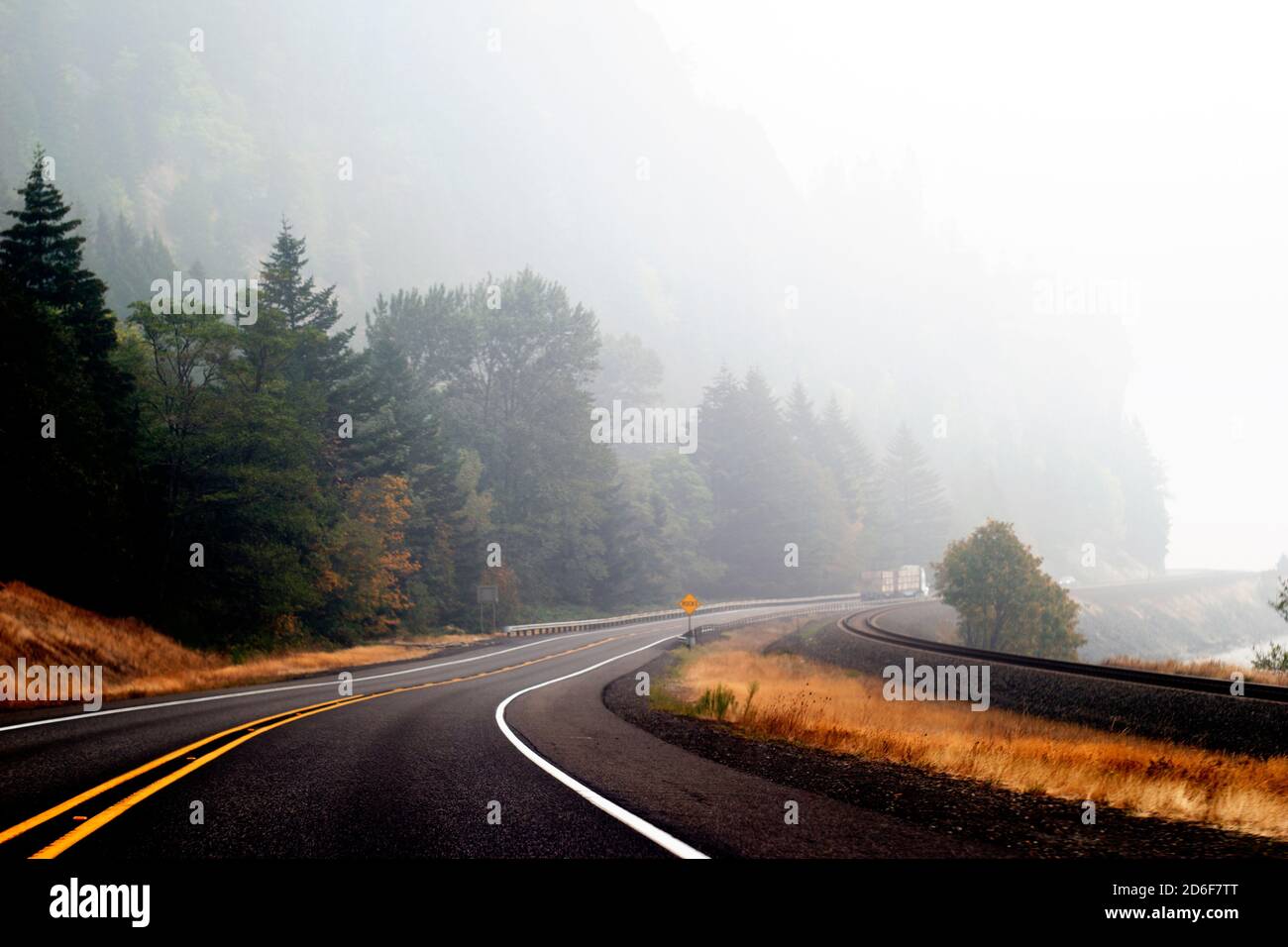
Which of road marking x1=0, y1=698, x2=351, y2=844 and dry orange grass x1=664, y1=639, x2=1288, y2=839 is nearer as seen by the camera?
road marking x1=0, y1=698, x2=351, y2=844

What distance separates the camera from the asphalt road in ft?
15.7

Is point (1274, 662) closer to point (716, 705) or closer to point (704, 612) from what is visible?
point (716, 705)

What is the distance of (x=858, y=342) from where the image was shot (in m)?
186

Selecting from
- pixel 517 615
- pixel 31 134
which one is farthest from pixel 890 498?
pixel 31 134

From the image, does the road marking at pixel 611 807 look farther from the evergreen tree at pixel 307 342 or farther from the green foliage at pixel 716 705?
the evergreen tree at pixel 307 342

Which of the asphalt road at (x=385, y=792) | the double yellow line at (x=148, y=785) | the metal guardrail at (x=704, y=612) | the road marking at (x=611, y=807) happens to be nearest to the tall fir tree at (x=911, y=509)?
the metal guardrail at (x=704, y=612)

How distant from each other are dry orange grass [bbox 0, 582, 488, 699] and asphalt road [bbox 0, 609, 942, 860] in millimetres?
5628

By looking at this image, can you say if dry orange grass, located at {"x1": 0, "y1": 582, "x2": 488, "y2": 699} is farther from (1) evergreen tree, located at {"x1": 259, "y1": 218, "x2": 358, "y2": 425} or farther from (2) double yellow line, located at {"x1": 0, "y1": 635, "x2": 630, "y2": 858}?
(1) evergreen tree, located at {"x1": 259, "y1": 218, "x2": 358, "y2": 425}

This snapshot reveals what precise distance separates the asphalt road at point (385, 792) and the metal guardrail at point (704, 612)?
3179cm

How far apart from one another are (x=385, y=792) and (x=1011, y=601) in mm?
39882

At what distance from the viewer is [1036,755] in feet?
30.5

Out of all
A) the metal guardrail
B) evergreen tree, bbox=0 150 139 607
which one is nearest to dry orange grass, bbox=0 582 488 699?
evergreen tree, bbox=0 150 139 607
